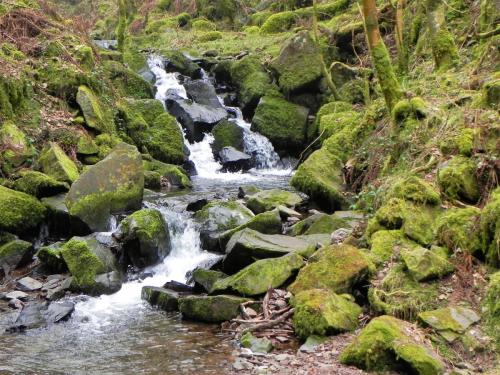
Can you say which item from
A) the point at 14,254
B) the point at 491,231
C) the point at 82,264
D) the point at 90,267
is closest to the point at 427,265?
the point at 491,231

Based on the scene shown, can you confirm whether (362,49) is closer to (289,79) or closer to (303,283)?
(289,79)

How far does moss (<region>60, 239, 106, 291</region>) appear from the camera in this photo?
8578 millimetres

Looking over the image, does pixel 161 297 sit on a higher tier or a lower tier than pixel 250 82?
lower

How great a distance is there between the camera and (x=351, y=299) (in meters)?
6.95

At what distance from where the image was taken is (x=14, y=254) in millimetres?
9297

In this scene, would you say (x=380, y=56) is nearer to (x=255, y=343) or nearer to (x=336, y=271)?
(x=336, y=271)

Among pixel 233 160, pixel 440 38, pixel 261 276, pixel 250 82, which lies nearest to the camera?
pixel 261 276

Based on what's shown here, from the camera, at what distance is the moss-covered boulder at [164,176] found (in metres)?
13.7

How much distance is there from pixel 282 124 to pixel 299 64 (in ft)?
7.57

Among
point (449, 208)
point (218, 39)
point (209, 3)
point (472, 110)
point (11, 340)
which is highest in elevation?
point (209, 3)

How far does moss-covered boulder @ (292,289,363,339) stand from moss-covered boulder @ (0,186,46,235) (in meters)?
5.55

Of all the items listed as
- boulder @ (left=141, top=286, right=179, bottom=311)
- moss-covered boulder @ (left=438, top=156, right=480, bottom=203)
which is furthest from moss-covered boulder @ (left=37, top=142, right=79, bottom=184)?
moss-covered boulder @ (left=438, top=156, right=480, bottom=203)

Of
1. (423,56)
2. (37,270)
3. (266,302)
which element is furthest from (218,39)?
(266,302)

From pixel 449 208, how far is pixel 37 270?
258 inches
